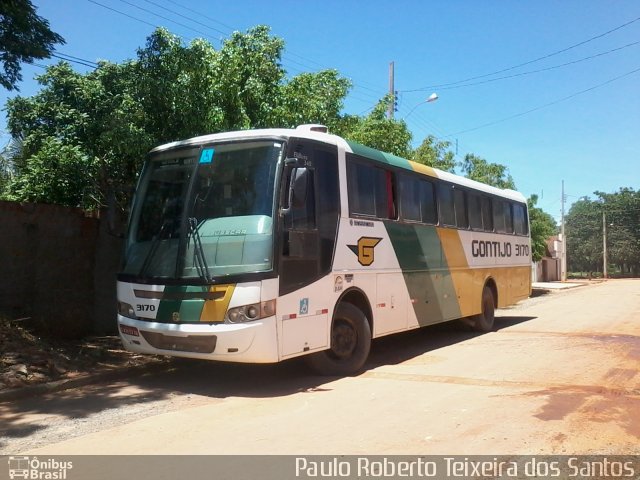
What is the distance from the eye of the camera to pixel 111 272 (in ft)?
34.3

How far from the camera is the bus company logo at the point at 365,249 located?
816 centimetres

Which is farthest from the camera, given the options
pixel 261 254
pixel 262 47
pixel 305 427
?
pixel 262 47

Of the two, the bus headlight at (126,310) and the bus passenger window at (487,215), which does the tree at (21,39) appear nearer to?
the bus headlight at (126,310)

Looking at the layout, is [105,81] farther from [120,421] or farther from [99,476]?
[99,476]

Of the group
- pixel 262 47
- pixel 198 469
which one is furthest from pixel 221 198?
pixel 262 47

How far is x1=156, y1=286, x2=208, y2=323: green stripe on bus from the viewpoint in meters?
6.68

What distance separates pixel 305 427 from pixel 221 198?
3.03 m

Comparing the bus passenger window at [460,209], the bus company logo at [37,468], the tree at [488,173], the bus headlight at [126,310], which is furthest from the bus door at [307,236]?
the tree at [488,173]

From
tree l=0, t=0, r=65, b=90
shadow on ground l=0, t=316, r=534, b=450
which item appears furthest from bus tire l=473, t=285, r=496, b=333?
tree l=0, t=0, r=65, b=90

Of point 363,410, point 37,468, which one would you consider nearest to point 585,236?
point 363,410

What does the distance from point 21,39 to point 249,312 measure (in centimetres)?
545

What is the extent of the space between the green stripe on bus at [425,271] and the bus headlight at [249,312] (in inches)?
124

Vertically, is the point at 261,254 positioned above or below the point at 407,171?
below

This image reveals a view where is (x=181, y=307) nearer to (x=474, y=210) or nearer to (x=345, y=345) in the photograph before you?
(x=345, y=345)
